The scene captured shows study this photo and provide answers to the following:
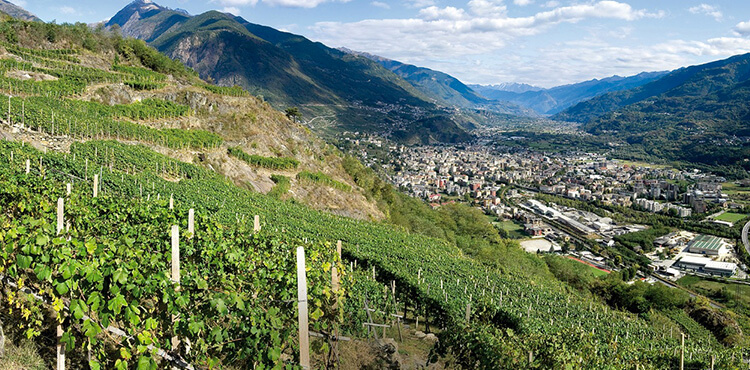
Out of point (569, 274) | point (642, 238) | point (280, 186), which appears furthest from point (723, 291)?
point (280, 186)

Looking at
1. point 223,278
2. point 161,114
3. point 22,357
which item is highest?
point 161,114

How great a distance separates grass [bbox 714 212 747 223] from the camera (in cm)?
9211

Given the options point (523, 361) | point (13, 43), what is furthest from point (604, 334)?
point (13, 43)

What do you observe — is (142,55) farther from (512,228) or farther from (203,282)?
(512,228)

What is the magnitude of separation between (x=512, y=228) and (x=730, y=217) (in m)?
46.2

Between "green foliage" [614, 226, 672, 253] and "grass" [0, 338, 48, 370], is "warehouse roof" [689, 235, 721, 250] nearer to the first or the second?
"green foliage" [614, 226, 672, 253]

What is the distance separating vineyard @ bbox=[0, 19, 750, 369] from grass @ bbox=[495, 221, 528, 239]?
61.3 m

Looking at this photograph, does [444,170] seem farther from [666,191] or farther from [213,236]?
[213,236]

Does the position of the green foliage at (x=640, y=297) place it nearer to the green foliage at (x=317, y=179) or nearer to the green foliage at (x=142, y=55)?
the green foliage at (x=317, y=179)

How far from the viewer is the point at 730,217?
94.6m

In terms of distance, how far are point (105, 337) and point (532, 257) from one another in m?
52.0

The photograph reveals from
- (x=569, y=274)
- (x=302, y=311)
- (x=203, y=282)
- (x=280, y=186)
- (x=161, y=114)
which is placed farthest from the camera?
(x=569, y=274)

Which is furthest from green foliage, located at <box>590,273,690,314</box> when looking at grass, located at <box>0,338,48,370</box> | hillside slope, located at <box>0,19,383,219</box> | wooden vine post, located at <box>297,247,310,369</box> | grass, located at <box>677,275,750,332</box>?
grass, located at <box>0,338,48,370</box>

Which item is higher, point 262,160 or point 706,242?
point 262,160
